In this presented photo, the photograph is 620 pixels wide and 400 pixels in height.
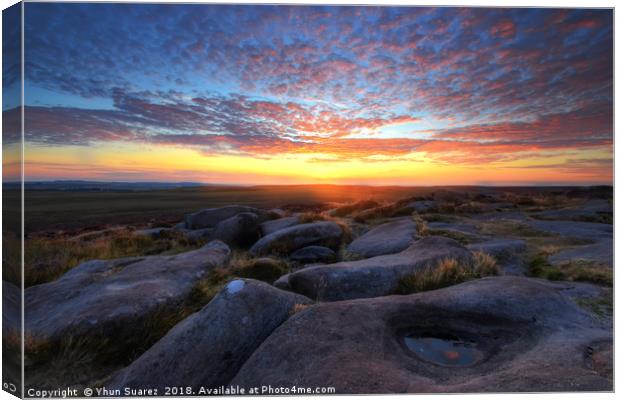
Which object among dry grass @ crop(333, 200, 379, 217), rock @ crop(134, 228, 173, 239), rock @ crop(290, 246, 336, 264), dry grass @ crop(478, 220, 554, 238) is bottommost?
rock @ crop(290, 246, 336, 264)

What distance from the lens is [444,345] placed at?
507cm

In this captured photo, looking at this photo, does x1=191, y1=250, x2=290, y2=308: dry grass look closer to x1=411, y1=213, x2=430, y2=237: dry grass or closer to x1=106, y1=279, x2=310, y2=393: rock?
x1=106, y1=279, x2=310, y2=393: rock

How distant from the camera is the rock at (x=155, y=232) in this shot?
12.0m

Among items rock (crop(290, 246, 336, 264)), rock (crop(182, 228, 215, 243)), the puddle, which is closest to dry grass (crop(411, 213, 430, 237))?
rock (crop(290, 246, 336, 264))

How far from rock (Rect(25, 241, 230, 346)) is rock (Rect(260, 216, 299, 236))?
4206mm

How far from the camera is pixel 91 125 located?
22.6 ft

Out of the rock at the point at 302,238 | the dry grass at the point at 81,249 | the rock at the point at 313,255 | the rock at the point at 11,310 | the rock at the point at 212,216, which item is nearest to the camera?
A: the rock at the point at 11,310

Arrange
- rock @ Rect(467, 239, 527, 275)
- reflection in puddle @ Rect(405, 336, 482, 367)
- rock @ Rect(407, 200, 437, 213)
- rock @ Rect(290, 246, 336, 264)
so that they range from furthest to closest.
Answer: rock @ Rect(407, 200, 437, 213) → rock @ Rect(290, 246, 336, 264) → rock @ Rect(467, 239, 527, 275) → reflection in puddle @ Rect(405, 336, 482, 367)

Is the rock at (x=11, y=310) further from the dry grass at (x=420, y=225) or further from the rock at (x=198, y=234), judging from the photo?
the dry grass at (x=420, y=225)

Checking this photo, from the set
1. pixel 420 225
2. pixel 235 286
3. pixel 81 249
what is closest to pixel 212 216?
pixel 81 249

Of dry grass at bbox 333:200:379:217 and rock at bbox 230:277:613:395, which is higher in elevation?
dry grass at bbox 333:200:379:217

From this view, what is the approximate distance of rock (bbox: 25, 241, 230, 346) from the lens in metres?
5.77

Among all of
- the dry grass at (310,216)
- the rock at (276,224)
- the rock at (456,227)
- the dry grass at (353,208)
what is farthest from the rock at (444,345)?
the rock at (276,224)

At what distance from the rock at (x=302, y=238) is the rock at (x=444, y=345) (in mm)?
5479
